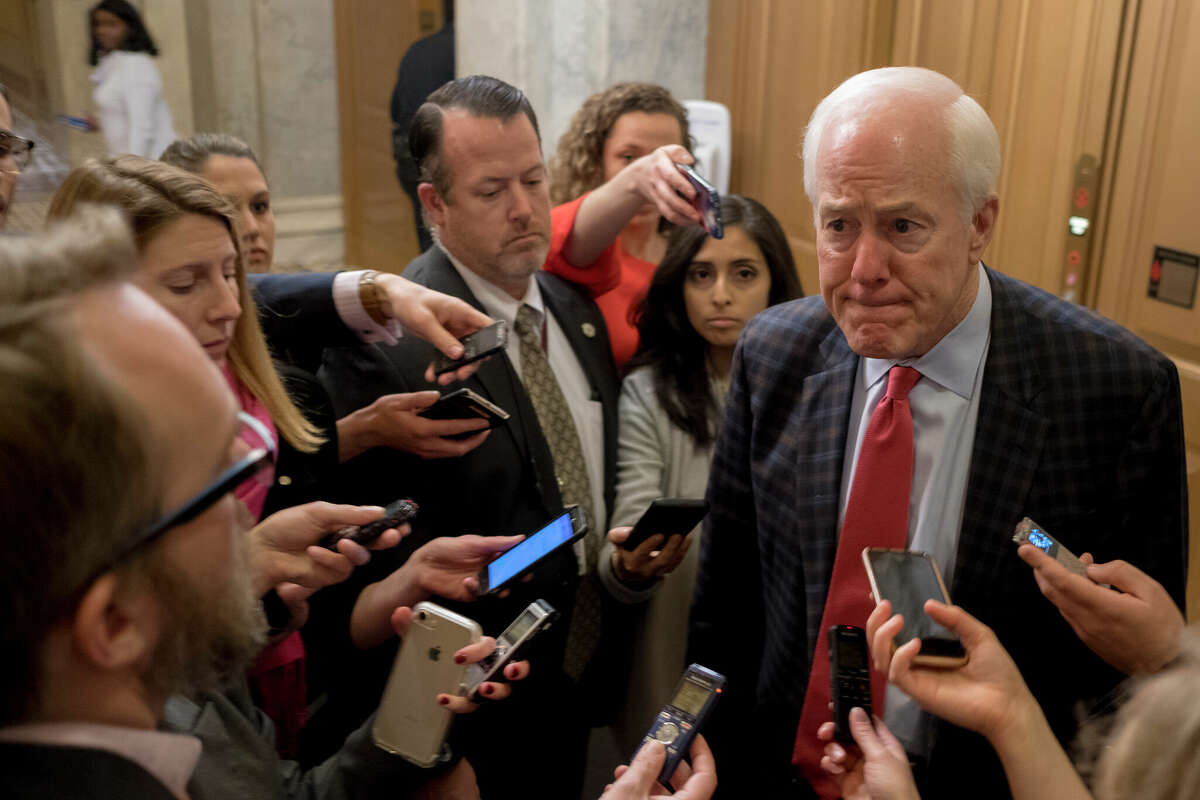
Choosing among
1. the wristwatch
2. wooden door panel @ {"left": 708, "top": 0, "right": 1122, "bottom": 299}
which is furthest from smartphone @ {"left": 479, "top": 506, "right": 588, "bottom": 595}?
wooden door panel @ {"left": 708, "top": 0, "right": 1122, "bottom": 299}

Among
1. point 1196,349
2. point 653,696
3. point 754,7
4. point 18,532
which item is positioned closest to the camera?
point 18,532

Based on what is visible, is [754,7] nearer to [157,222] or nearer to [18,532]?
[157,222]

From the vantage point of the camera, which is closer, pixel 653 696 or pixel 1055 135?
pixel 653 696

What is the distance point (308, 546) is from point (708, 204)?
44.7 inches

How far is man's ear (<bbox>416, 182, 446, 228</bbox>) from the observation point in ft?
7.39

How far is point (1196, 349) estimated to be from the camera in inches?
119

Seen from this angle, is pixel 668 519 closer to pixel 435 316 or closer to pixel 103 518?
pixel 435 316

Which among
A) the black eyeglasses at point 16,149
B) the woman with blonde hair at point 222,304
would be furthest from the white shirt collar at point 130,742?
the black eyeglasses at point 16,149

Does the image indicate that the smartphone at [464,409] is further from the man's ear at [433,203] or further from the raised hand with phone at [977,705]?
the raised hand with phone at [977,705]

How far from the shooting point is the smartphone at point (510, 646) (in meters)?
1.51

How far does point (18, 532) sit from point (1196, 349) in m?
3.25

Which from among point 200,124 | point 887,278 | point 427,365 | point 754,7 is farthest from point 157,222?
point 200,124

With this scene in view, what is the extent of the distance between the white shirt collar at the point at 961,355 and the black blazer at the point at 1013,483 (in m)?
0.02

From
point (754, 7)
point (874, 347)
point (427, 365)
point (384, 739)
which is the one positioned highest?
point (754, 7)
